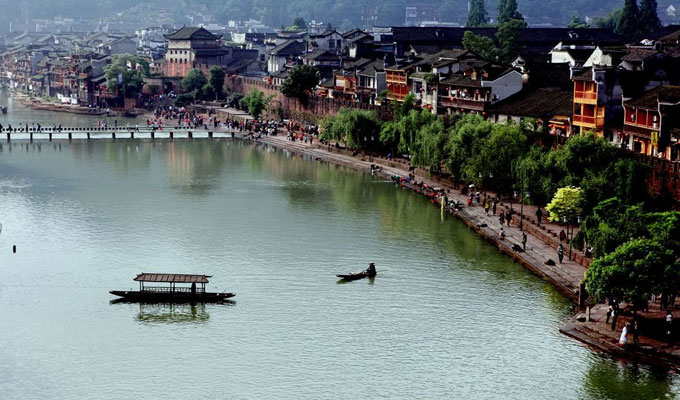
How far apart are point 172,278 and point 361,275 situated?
22.7 feet

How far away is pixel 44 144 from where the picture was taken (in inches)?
3393

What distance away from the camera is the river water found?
3027 centimetres

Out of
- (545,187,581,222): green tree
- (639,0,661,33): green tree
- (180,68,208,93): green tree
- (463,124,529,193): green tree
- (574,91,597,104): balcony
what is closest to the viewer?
(545,187,581,222): green tree

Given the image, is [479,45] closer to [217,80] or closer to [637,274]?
[217,80]

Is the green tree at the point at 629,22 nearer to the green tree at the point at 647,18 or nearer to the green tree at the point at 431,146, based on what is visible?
the green tree at the point at 647,18

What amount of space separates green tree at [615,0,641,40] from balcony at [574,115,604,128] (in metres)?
57.9

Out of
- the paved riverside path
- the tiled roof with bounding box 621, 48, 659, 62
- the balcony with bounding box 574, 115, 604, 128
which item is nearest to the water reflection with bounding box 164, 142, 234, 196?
the paved riverside path

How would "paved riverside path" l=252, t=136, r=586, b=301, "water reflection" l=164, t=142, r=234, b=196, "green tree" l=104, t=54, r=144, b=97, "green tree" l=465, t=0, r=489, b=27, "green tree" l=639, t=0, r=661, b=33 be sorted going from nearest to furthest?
1. "paved riverside path" l=252, t=136, r=586, b=301
2. "water reflection" l=164, t=142, r=234, b=196
3. "green tree" l=639, t=0, r=661, b=33
4. "green tree" l=104, t=54, r=144, b=97
5. "green tree" l=465, t=0, r=489, b=27

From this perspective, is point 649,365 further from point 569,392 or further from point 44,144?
point 44,144

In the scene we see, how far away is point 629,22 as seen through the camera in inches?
4400

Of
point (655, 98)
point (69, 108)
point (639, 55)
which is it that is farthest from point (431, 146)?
point (69, 108)

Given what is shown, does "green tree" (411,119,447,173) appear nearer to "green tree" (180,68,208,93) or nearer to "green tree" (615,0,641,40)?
"green tree" (615,0,641,40)

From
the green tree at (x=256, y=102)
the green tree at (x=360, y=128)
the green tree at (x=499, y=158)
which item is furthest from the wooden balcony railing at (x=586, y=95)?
the green tree at (x=256, y=102)

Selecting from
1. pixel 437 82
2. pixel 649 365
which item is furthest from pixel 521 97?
pixel 649 365
